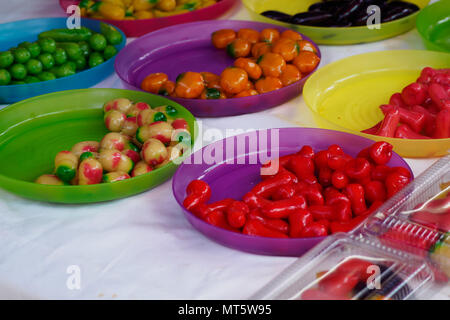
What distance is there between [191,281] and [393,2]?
1409 millimetres

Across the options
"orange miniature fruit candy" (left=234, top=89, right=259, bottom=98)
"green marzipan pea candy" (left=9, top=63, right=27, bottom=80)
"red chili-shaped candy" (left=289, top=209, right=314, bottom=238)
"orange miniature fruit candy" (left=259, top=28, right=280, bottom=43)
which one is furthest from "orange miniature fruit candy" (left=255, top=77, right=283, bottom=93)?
"green marzipan pea candy" (left=9, top=63, right=27, bottom=80)

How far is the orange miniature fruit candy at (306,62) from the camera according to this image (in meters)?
1.70

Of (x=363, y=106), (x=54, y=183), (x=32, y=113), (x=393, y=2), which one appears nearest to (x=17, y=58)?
(x=32, y=113)

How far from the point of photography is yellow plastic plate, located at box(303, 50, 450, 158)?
62.4 inches

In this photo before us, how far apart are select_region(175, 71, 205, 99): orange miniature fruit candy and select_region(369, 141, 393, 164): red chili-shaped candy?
0.57 metres

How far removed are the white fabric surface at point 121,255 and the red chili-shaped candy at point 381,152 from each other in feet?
0.47

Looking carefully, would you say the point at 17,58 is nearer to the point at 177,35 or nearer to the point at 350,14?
the point at 177,35

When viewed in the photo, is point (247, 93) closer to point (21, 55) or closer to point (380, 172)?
point (380, 172)

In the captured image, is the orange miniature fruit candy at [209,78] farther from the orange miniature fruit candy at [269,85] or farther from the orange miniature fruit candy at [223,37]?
the orange miniature fruit candy at [223,37]

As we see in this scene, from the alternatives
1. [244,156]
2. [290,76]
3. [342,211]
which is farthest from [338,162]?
[290,76]

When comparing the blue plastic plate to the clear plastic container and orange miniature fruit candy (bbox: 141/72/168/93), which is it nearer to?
orange miniature fruit candy (bbox: 141/72/168/93)

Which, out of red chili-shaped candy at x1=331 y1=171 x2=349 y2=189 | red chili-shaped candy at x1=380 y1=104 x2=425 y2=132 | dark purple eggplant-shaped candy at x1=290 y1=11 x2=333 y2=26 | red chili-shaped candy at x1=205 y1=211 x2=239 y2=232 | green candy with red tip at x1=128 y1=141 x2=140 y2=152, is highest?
dark purple eggplant-shaped candy at x1=290 y1=11 x2=333 y2=26

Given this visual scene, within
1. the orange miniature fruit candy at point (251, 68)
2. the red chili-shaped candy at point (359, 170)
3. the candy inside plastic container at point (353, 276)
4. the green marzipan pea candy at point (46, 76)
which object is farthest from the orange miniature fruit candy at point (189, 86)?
the candy inside plastic container at point (353, 276)

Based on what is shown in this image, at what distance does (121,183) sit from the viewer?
1.28 meters
